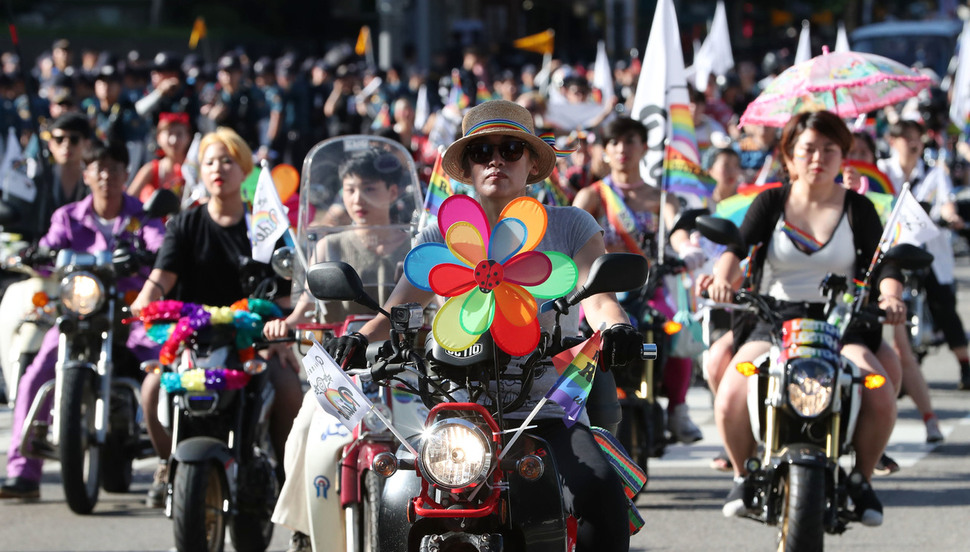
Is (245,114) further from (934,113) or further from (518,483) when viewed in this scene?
(518,483)

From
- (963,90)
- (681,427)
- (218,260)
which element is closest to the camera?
(218,260)

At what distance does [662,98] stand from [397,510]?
5.61 meters

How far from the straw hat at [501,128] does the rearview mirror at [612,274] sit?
69cm

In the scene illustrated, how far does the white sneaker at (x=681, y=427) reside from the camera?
8492 mm

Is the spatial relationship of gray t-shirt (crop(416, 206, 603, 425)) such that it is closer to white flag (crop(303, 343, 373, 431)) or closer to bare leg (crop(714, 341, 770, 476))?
white flag (crop(303, 343, 373, 431))

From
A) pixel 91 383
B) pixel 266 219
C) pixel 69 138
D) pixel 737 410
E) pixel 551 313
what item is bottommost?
pixel 737 410

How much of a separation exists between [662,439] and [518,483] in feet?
12.8

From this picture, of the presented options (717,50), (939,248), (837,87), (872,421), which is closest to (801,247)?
(872,421)

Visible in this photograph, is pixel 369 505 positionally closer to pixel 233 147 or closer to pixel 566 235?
pixel 566 235

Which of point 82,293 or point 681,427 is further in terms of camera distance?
point 681,427

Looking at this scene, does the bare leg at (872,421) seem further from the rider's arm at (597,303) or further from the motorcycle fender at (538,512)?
the motorcycle fender at (538,512)

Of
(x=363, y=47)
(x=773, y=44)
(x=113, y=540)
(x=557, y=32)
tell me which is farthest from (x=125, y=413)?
(x=557, y=32)

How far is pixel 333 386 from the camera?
3963 millimetres

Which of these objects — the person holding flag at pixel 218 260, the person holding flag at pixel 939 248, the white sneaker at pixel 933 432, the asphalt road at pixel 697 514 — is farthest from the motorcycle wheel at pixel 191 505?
the person holding flag at pixel 939 248
